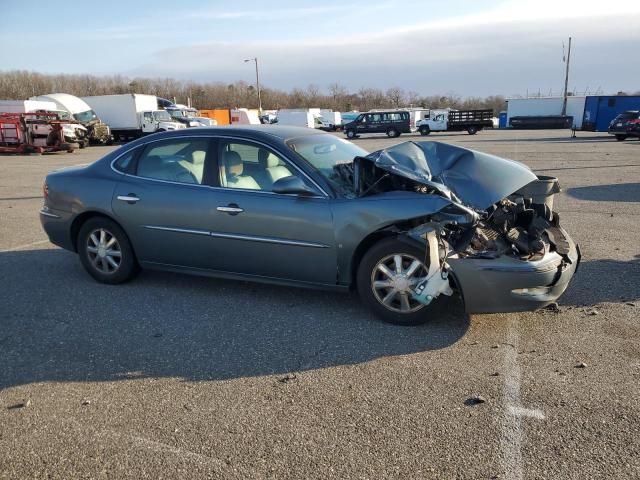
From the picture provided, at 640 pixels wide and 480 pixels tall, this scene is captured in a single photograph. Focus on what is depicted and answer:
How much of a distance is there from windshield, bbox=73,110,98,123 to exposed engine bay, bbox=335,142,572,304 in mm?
32793

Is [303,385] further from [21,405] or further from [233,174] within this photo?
[233,174]

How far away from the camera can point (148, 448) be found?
8.89 feet

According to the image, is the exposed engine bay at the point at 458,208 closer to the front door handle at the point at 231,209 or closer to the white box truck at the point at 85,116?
the front door handle at the point at 231,209

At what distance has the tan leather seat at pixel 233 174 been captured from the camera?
15.0 ft

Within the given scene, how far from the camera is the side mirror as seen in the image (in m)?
4.22

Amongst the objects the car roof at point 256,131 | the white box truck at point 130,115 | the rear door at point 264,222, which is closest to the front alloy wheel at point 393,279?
the rear door at point 264,222

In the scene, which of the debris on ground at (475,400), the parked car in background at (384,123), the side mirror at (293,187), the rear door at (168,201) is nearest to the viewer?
the debris on ground at (475,400)

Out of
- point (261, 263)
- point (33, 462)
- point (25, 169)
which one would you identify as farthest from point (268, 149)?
point (25, 169)

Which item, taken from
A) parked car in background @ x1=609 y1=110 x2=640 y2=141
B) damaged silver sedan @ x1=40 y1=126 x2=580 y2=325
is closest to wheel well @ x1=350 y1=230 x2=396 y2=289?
damaged silver sedan @ x1=40 y1=126 x2=580 y2=325

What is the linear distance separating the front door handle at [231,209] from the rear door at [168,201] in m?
0.11

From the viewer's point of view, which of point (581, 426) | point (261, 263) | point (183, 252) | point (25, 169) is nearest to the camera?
point (581, 426)

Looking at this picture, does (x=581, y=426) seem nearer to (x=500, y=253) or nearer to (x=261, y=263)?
(x=500, y=253)

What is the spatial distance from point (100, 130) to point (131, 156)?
28641 millimetres

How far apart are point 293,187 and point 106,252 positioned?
7.45ft
